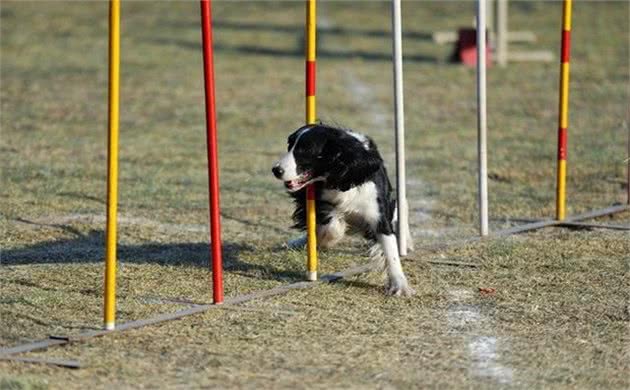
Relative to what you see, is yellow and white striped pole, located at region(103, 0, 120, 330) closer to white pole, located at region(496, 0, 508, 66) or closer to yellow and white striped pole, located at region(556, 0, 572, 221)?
yellow and white striped pole, located at region(556, 0, 572, 221)

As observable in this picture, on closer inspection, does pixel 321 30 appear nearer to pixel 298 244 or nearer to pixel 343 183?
pixel 298 244

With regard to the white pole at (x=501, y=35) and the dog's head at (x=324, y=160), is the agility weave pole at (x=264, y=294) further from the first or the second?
the white pole at (x=501, y=35)

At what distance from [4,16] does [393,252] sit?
2068 cm

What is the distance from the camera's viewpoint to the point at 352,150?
24.1 ft

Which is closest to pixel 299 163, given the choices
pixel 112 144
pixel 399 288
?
pixel 399 288

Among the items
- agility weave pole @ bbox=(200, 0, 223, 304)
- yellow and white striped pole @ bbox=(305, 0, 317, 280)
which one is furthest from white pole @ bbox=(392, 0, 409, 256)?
agility weave pole @ bbox=(200, 0, 223, 304)

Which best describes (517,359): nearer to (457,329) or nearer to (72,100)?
(457,329)

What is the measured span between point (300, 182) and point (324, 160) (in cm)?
17

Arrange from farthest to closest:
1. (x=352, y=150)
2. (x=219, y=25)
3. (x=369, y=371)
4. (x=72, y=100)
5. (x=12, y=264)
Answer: (x=219, y=25) < (x=72, y=100) < (x=12, y=264) < (x=352, y=150) < (x=369, y=371)

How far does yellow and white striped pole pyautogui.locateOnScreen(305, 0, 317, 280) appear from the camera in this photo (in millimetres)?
7305

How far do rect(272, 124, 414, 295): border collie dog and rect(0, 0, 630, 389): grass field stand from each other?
0.28 metres

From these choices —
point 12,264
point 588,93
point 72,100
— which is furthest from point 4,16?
point 12,264

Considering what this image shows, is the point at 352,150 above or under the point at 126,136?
above

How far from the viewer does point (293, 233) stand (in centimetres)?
909
